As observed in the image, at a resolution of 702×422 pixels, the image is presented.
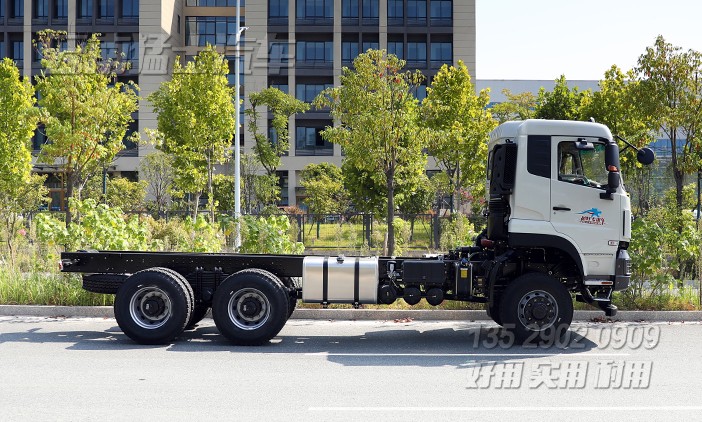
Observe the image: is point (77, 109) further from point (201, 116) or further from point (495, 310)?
point (495, 310)

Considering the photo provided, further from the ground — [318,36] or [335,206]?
[318,36]

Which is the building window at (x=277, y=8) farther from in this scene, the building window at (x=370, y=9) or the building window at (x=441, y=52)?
the building window at (x=441, y=52)

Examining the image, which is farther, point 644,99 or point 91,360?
point 644,99

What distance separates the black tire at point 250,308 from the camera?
32.6 ft

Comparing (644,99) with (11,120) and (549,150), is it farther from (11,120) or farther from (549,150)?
(11,120)

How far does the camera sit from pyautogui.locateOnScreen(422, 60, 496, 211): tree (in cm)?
3100

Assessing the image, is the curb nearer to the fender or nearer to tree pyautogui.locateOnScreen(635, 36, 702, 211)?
the fender

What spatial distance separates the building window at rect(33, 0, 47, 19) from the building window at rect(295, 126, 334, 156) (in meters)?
22.2

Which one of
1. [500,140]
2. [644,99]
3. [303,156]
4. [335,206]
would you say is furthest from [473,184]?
[303,156]

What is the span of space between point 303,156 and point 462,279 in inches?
2024

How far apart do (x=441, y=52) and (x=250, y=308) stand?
5292 cm

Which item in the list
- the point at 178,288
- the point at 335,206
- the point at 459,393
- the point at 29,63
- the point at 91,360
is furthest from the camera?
the point at 29,63

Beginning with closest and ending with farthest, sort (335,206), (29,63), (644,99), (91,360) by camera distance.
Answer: (91,360), (644,99), (335,206), (29,63)

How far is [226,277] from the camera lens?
1045 cm
